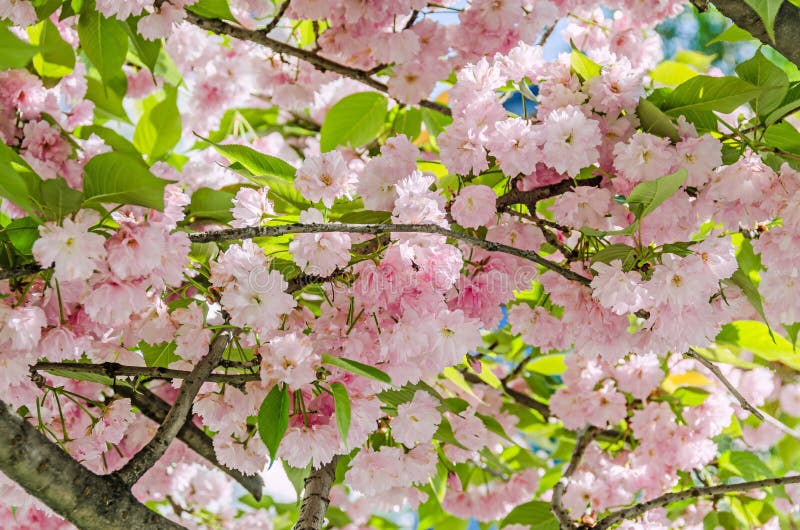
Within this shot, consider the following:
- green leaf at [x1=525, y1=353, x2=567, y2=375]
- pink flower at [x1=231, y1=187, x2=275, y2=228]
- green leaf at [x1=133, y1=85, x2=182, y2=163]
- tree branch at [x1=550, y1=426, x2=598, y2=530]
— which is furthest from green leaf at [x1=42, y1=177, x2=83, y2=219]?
green leaf at [x1=525, y1=353, x2=567, y2=375]

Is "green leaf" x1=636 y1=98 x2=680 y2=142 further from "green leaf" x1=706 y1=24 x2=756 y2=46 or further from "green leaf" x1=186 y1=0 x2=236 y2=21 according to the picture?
"green leaf" x1=186 y1=0 x2=236 y2=21

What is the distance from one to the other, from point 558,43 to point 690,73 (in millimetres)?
1129

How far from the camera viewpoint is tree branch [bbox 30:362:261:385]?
1.02m

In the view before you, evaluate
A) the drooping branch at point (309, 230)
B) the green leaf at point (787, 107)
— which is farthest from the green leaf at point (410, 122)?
the drooping branch at point (309, 230)

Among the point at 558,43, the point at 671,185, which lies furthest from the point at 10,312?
the point at 558,43

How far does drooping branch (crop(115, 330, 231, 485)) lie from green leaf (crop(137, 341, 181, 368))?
0.18m

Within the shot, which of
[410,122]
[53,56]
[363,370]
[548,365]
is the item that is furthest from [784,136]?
[53,56]

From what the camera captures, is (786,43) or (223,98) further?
(223,98)

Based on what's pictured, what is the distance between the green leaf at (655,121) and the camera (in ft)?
3.82

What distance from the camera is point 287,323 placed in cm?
111

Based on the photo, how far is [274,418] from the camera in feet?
3.19

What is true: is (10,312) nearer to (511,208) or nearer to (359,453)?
(359,453)

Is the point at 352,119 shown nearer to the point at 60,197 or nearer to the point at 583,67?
the point at 583,67

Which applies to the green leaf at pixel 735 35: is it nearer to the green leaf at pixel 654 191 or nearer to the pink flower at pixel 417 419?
the green leaf at pixel 654 191
